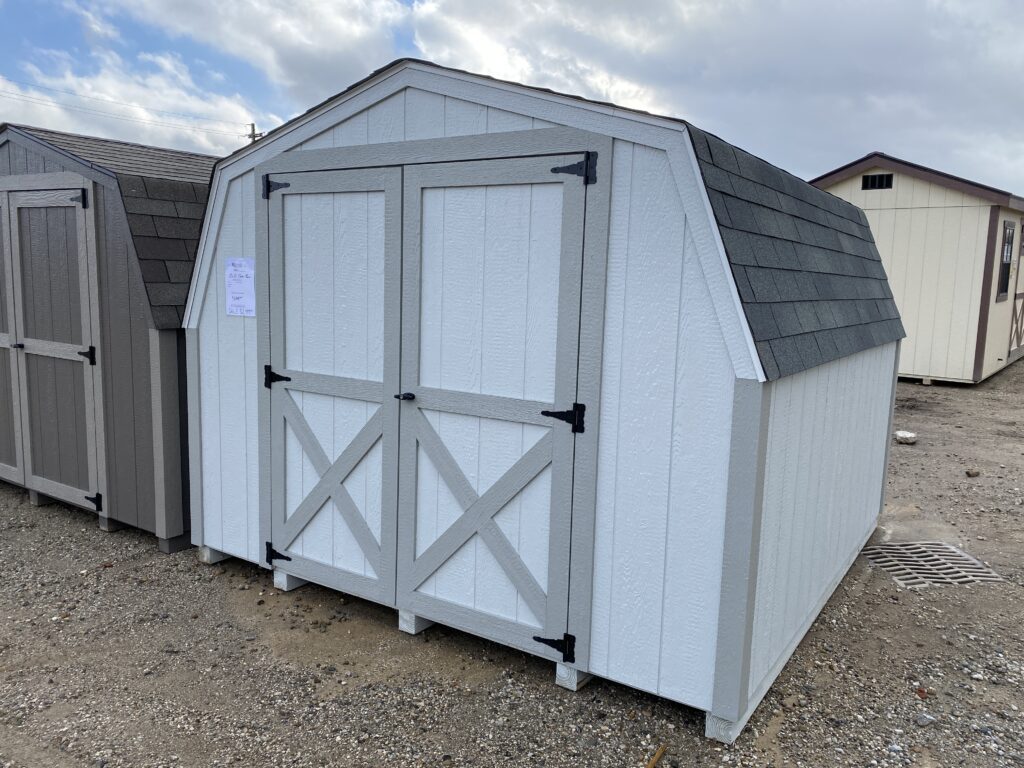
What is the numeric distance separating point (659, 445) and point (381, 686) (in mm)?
1536

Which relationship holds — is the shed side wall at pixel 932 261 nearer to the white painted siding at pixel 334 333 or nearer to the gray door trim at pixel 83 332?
the white painted siding at pixel 334 333

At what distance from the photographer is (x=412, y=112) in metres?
3.49

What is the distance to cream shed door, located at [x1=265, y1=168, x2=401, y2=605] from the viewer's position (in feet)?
12.1

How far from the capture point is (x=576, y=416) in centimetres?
317

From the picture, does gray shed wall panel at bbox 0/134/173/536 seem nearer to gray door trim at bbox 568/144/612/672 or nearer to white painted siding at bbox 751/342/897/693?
gray door trim at bbox 568/144/612/672

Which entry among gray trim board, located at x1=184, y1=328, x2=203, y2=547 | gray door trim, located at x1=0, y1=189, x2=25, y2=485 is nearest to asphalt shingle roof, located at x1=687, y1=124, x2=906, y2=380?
gray trim board, located at x1=184, y1=328, x2=203, y2=547

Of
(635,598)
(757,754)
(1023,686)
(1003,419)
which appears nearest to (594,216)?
(635,598)

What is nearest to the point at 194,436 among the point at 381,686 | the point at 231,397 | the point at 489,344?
the point at 231,397

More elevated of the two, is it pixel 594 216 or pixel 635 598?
pixel 594 216

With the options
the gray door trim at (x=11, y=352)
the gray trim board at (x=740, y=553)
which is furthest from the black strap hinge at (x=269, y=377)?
the gray door trim at (x=11, y=352)

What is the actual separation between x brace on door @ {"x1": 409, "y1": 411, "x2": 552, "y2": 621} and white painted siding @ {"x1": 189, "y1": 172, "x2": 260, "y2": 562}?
117cm

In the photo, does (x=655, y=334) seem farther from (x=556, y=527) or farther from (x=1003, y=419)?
(x=1003, y=419)

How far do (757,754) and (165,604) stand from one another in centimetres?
292

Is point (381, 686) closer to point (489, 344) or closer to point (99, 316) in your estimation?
point (489, 344)
